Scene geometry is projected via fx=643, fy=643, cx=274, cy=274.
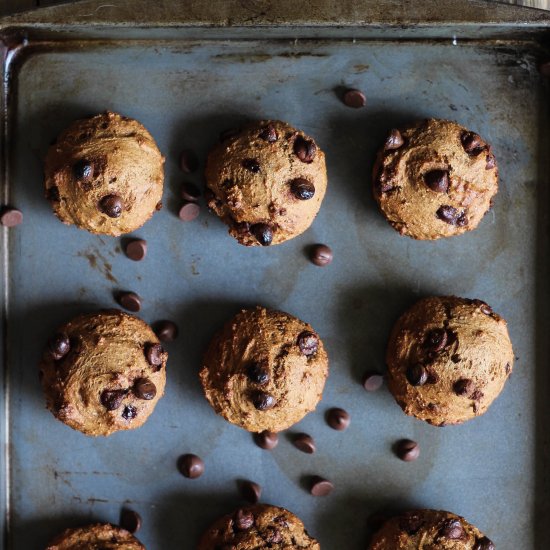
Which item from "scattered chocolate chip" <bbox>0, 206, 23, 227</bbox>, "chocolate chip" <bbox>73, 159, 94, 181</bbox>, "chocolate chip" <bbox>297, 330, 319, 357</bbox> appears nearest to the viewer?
"chocolate chip" <bbox>73, 159, 94, 181</bbox>

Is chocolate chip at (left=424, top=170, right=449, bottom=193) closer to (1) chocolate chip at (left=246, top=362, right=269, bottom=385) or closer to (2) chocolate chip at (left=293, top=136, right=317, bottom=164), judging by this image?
(2) chocolate chip at (left=293, top=136, right=317, bottom=164)

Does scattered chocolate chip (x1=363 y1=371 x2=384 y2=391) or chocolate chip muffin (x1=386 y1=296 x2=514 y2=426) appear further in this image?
scattered chocolate chip (x1=363 y1=371 x2=384 y2=391)

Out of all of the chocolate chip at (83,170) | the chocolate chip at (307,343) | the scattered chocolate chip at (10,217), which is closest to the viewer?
the chocolate chip at (83,170)

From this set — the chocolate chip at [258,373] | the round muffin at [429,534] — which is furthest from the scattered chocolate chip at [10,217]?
the round muffin at [429,534]

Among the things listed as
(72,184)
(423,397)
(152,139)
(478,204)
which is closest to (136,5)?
(152,139)

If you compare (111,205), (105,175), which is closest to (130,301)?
(111,205)

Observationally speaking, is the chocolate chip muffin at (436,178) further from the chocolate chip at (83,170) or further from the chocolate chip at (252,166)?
the chocolate chip at (83,170)

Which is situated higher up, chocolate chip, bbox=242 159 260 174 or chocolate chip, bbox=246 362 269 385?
chocolate chip, bbox=242 159 260 174

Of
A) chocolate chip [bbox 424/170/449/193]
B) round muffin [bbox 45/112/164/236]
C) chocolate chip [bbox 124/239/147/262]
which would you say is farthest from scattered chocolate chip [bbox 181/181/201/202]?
chocolate chip [bbox 424/170/449/193]
